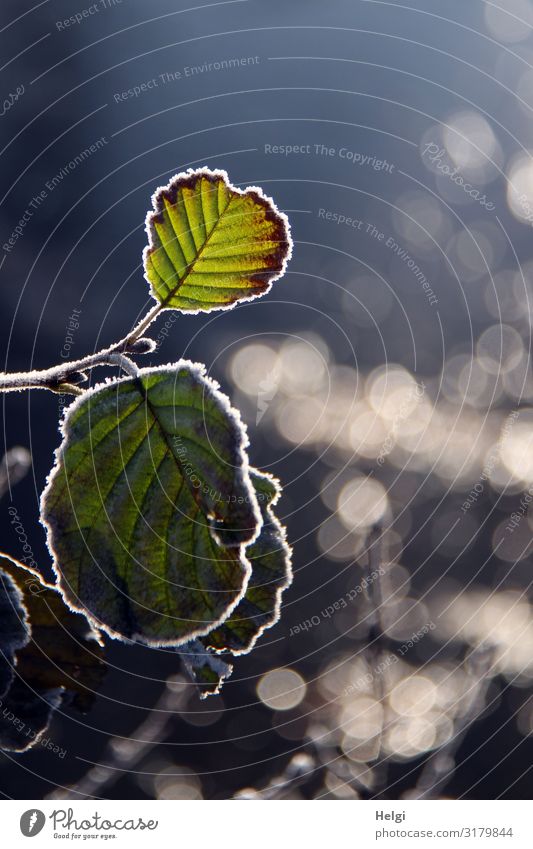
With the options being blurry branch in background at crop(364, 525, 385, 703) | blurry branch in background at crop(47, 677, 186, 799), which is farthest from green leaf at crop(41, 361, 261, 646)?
blurry branch in background at crop(47, 677, 186, 799)

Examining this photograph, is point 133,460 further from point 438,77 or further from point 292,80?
point 438,77

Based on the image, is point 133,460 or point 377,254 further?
point 377,254

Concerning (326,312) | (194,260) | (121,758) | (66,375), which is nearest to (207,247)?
(194,260)

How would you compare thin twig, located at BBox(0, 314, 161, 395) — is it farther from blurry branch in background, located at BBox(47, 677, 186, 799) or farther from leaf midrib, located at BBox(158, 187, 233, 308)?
blurry branch in background, located at BBox(47, 677, 186, 799)

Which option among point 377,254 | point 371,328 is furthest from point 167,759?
point 377,254

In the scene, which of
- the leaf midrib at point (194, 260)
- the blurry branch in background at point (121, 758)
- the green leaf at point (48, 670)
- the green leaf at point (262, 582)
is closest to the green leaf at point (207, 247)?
the leaf midrib at point (194, 260)

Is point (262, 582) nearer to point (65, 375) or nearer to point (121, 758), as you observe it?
point (65, 375)
